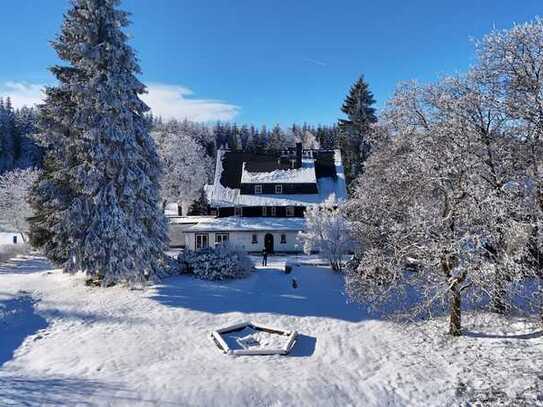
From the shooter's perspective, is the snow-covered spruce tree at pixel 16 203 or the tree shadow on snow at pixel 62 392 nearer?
the tree shadow on snow at pixel 62 392

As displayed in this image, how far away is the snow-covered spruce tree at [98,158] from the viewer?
19.3m

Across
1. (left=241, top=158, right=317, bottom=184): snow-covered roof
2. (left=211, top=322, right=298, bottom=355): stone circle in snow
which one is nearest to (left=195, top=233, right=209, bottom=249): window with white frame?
(left=241, top=158, right=317, bottom=184): snow-covered roof

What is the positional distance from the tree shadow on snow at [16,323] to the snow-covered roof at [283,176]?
815 inches

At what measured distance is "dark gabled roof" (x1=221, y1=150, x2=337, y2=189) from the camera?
3669 cm

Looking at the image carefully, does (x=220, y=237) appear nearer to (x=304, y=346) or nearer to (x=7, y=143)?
(x=304, y=346)

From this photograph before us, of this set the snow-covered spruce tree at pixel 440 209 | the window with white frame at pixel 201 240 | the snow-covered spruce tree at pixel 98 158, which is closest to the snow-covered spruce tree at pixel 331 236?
the snow-covered spruce tree at pixel 440 209

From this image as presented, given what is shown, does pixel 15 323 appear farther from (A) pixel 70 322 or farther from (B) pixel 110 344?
(B) pixel 110 344

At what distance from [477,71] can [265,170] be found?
23325mm

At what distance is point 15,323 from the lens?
16.1 meters

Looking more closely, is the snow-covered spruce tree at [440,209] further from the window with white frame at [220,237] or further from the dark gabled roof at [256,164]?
the dark gabled roof at [256,164]

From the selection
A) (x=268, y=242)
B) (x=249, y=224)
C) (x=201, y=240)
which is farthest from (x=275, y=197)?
(x=201, y=240)

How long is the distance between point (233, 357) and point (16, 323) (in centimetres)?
981

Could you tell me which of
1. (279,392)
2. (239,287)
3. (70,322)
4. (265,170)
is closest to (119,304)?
(70,322)

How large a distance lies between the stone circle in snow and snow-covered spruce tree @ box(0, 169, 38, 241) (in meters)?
27.4
